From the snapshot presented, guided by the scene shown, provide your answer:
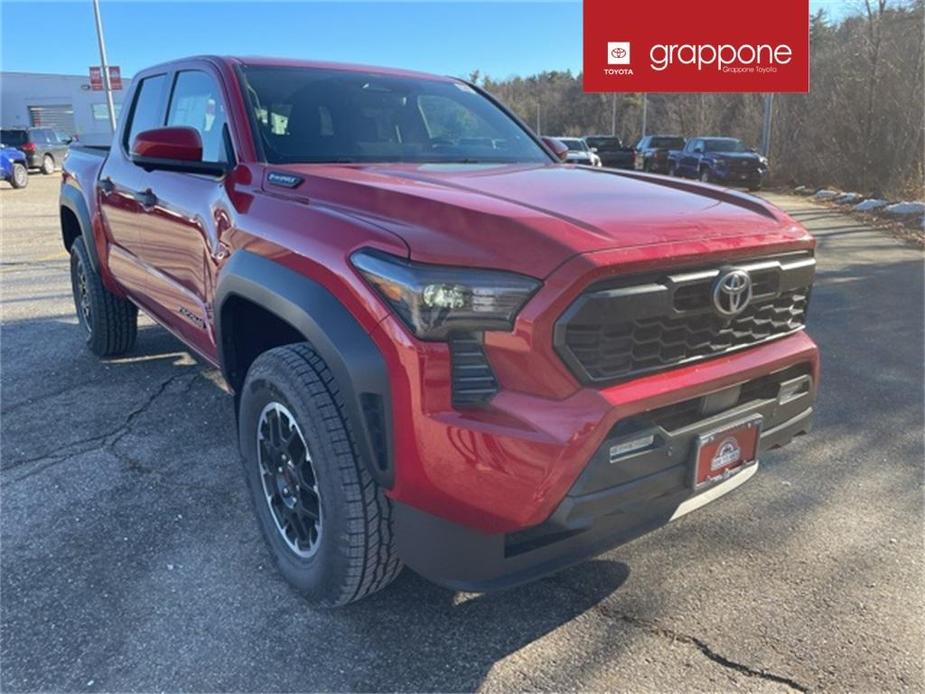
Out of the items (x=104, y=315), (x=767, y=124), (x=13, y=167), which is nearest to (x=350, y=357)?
(x=104, y=315)

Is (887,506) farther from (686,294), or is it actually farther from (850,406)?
(686,294)

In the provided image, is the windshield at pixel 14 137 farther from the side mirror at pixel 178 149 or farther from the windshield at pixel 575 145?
the side mirror at pixel 178 149

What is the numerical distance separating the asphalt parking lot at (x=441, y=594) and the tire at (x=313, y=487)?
185 mm

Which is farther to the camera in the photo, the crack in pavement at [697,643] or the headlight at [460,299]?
the crack in pavement at [697,643]

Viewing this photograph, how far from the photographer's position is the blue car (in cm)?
2138

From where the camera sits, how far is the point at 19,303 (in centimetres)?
705

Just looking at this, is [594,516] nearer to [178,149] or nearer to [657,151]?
[178,149]

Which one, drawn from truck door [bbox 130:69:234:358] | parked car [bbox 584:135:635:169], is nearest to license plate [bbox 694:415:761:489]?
truck door [bbox 130:69:234:358]

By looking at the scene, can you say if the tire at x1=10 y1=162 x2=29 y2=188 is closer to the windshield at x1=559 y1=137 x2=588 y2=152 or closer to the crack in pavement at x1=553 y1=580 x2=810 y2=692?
the windshield at x1=559 y1=137 x2=588 y2=152

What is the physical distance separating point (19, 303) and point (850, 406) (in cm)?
734

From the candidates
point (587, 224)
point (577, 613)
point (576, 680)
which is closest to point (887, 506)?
point (577, 613)

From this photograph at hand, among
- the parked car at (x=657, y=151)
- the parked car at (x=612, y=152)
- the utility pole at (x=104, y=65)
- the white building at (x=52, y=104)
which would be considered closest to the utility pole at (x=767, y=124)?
the parked car at (x=657, y=151)

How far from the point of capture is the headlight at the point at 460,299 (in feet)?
6.17

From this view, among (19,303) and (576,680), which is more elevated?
(19,303)
